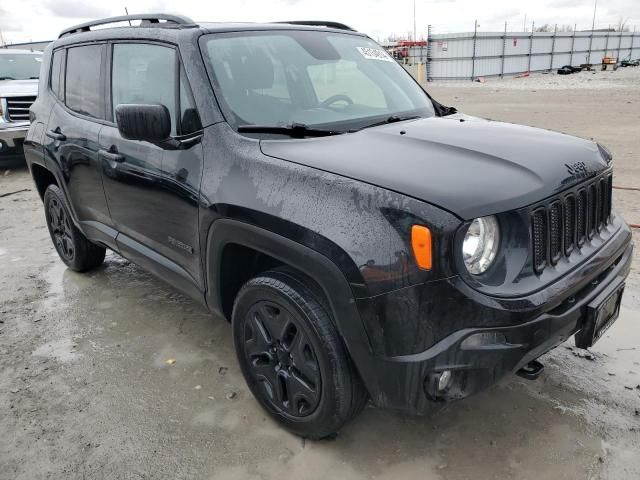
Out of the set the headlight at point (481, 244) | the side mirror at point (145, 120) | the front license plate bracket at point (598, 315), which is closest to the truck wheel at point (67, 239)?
the side mirror at point (145, 120)

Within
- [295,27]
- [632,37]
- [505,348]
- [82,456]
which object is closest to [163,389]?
[82,456]

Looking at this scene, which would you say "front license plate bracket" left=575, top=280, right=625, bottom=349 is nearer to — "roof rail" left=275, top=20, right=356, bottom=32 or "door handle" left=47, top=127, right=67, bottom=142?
"roof rail" left=275, top=20, right=356, bottom=32

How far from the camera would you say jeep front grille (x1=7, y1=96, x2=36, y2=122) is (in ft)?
28.9

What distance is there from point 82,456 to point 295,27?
256 centimetres

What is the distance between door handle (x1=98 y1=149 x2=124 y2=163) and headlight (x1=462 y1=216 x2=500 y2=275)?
214 cm

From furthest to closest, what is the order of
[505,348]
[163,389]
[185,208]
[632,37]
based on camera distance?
1. [632,37]
2. [163,389]
3. [185,208]
4. [505,348]

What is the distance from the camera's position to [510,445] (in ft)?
7.98

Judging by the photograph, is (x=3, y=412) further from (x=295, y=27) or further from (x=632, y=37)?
(x=632, y=37)

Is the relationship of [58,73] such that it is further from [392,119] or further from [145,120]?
[392,119]

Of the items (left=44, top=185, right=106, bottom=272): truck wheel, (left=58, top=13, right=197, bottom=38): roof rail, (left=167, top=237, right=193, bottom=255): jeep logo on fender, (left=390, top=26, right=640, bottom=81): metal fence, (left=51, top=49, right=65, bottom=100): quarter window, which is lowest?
(left=390, top=26, right=640, bottom=81): metal fence

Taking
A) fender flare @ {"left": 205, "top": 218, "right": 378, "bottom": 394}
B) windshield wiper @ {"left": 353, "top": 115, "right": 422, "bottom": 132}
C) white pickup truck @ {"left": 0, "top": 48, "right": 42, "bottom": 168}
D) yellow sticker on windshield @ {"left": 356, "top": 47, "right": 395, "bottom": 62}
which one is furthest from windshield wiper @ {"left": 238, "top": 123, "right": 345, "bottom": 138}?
white pickup truck @ {"left": 0, "top": 48, "right": 42, "bottom": 168}

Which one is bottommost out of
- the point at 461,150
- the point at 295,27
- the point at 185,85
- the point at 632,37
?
the point at 632,37

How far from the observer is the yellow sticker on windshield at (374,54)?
344 centimetres

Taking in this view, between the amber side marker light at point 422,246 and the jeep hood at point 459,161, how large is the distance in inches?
4.4
